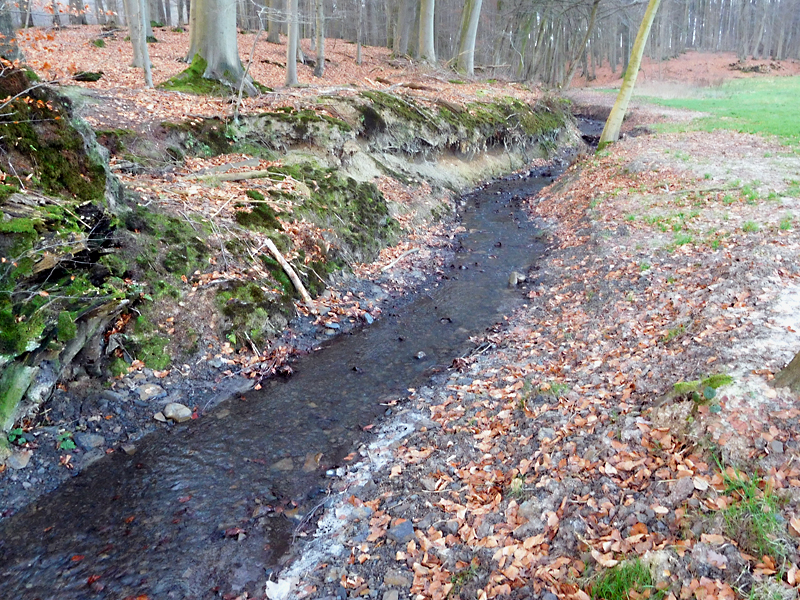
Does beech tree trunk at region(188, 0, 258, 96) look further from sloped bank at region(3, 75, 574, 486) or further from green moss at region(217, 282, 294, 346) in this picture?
green moss at region(217, 282, 294, 346)

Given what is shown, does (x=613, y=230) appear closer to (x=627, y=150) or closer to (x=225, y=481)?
(x=627, y=150)

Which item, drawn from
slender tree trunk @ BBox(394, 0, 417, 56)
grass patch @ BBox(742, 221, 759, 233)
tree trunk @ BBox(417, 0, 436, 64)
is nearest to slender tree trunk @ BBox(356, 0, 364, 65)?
slender tree trunk @ BBox(394, 0, 417, 56)

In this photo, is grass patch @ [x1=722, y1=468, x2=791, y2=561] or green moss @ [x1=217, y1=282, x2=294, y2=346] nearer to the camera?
grass patch @ [x1=722, y1=468, x2=791, y2=561]

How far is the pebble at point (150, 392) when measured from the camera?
7348mm

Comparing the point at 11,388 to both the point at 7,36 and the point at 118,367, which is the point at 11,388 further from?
the point at 7,36

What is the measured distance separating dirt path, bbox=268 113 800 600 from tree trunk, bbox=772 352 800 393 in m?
0.11

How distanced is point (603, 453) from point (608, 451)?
0.05 metres

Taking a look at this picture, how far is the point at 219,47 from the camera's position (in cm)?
1453

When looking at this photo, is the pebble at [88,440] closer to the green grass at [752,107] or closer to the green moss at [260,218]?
the green moss at [260,218]

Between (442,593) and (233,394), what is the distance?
481 cm

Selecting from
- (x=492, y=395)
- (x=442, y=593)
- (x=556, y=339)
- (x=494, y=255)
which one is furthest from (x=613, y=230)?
(x=442, y=593)

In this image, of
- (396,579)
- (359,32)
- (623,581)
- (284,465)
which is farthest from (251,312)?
(359,32)

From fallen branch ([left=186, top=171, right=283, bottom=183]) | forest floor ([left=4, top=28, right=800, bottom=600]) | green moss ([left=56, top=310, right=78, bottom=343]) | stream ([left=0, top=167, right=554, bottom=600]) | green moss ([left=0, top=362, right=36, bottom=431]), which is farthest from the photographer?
fallen branch ([left=186, top=171, right=283, bottom=183])

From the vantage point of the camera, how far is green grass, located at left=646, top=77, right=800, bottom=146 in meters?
23.4
